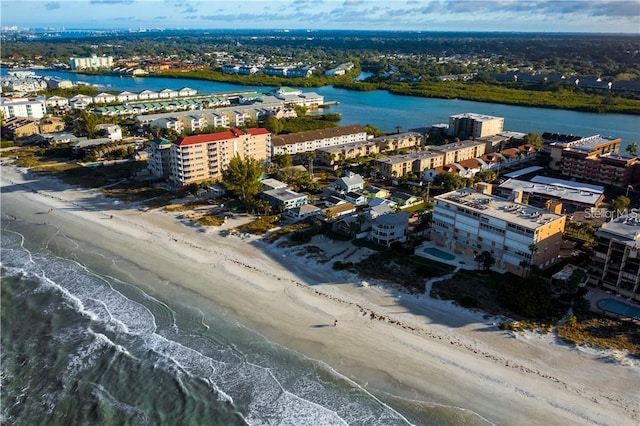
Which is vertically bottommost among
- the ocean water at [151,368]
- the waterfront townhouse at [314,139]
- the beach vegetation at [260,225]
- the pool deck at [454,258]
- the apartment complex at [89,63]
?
the ocean water at [151,368]

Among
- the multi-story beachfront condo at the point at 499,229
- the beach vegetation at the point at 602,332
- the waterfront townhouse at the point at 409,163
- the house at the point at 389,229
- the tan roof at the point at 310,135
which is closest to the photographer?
the beach vegetation at the point at 602,332

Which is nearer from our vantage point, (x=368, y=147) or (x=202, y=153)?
(x=202, y=153)

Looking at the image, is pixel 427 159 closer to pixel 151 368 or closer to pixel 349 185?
Result: pixel 349 185

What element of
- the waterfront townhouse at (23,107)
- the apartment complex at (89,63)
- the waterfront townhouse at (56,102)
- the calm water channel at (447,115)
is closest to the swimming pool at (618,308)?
the calm water channel at (447,115)

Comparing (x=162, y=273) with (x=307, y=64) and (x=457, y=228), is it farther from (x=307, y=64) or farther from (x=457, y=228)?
(x=307, y=64)

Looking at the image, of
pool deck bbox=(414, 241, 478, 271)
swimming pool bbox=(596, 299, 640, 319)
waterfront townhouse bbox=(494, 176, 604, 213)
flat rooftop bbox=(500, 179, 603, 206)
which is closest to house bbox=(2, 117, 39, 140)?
pool deck bbox=(414, 241, 478, 271)

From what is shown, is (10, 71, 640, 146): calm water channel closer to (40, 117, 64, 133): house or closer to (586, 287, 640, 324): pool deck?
(40, 117, 64, 133): house

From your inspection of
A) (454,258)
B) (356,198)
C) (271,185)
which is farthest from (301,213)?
(454,258)

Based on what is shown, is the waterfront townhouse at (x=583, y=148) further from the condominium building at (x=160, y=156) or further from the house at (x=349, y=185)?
the condominium building at (x=160, y=156)
